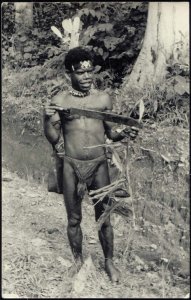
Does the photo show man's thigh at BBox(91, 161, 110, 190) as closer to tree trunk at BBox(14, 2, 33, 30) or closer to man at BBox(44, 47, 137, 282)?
man at BBox(44, 47, 137, 282)

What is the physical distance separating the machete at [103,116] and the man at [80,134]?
95mm

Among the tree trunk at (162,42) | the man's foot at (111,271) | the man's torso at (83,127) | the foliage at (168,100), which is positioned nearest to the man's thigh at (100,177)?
the man's torso at (83,127)

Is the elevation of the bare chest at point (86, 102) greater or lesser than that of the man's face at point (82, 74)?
lesser

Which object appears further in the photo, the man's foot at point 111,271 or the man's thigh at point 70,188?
the man's foot at point 111,271

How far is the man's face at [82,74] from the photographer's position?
138 inches

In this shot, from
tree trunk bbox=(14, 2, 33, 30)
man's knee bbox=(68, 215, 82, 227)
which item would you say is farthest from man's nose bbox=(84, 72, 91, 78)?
tree trunk bbox=(14, 2, 33, 30)

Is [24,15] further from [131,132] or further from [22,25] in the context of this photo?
[131,132]

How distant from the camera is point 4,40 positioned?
8445 millimetres

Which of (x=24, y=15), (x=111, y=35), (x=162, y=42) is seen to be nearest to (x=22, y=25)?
(x=24, y=15)

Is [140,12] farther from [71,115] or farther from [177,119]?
[71,115]

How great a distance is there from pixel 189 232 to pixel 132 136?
1278 millimetres

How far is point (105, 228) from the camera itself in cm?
387

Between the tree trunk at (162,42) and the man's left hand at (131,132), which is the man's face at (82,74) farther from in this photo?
the tree trunk at (162,42)

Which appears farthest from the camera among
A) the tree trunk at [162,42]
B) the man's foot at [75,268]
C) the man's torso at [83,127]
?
the tree trunk at [162,42]
